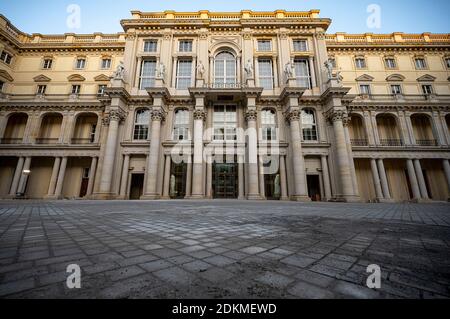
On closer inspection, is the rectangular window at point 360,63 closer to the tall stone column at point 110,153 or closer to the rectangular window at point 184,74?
the rectangular window at point 184,74

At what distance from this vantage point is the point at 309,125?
18.8 m

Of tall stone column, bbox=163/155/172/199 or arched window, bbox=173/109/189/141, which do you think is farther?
arched window, bbox=173/109/189/141

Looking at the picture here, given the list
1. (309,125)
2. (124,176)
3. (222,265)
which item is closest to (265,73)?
(309,125)

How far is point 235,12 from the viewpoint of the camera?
21.8 metres

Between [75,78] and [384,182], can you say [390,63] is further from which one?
[75,78]

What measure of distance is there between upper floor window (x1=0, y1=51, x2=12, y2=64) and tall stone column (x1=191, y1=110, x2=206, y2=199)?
83.5ft

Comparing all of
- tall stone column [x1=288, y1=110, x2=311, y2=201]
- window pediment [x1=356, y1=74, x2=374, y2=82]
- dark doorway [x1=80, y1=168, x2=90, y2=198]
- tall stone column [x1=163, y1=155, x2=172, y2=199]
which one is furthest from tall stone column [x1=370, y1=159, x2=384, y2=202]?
dark doorway [x1=80, y1=168, x2=90, y2=198]

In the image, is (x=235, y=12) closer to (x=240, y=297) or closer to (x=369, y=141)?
(x=369, y=141)

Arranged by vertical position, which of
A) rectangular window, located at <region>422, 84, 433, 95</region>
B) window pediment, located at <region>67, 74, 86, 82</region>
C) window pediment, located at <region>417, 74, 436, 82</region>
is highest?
window pediment, located at <region>67, 74, 86, 82</region>

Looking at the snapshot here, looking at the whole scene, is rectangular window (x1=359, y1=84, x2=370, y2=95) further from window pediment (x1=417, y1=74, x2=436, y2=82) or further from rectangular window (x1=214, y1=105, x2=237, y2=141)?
rectangular window (x1=214, y1=105, x2=237, y2=141)

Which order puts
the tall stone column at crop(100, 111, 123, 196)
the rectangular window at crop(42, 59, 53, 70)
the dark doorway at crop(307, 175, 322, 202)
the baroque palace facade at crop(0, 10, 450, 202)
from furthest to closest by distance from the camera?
1. the rectangular window at crop(42, 59, 53, 70)
2. the dark doorway at crop(307, 175, 322, 202)
3. the baroque palace facade at crop(0, 10, 450, 202)
4. the tall stone column at crop(100, 111, 123, 196)

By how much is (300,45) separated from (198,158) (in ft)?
57.2

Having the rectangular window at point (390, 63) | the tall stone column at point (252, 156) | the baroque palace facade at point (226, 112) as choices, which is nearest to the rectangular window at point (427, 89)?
the baroque palace facade at point (226, 112)

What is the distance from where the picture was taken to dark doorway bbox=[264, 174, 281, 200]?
689 inches
